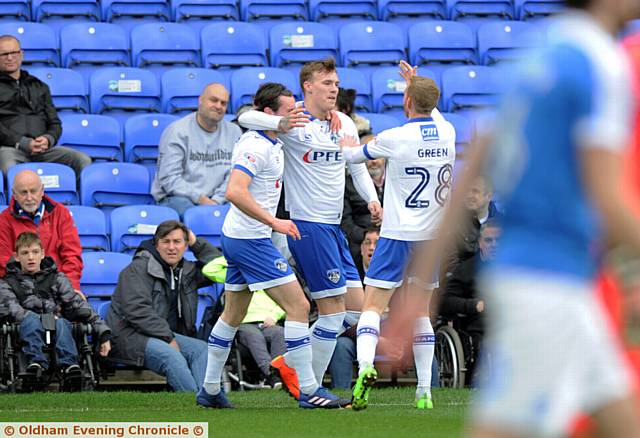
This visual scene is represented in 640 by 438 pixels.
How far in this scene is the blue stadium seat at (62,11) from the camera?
1520 cm

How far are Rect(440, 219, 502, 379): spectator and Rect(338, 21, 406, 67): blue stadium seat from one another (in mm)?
4301

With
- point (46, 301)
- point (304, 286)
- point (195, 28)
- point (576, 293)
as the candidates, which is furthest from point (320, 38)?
point (576, 293)

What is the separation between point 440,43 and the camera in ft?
51.0

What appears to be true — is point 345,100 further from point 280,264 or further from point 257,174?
point 280,264

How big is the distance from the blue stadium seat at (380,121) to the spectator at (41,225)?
3.65 m

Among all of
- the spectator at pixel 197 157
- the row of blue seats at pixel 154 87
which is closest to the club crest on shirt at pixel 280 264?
the spectator at pixel 197 157

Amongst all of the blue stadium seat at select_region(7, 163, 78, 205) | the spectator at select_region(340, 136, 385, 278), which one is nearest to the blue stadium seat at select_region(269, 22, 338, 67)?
the spectator at select_region(340, 136, 385, 278)

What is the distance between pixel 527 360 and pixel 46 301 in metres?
8.23

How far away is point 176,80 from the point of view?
14.3m

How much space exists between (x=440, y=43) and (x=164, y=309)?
19.2 feet

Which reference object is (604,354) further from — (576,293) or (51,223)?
(51,223)

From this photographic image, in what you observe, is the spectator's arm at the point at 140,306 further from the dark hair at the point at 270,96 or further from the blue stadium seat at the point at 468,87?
the blue stadium seat at the point at 468,87

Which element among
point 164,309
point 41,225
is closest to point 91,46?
point 41,225

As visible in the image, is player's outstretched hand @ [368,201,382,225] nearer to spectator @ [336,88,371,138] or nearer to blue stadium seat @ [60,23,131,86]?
spectator @ [336,88,371,138]
